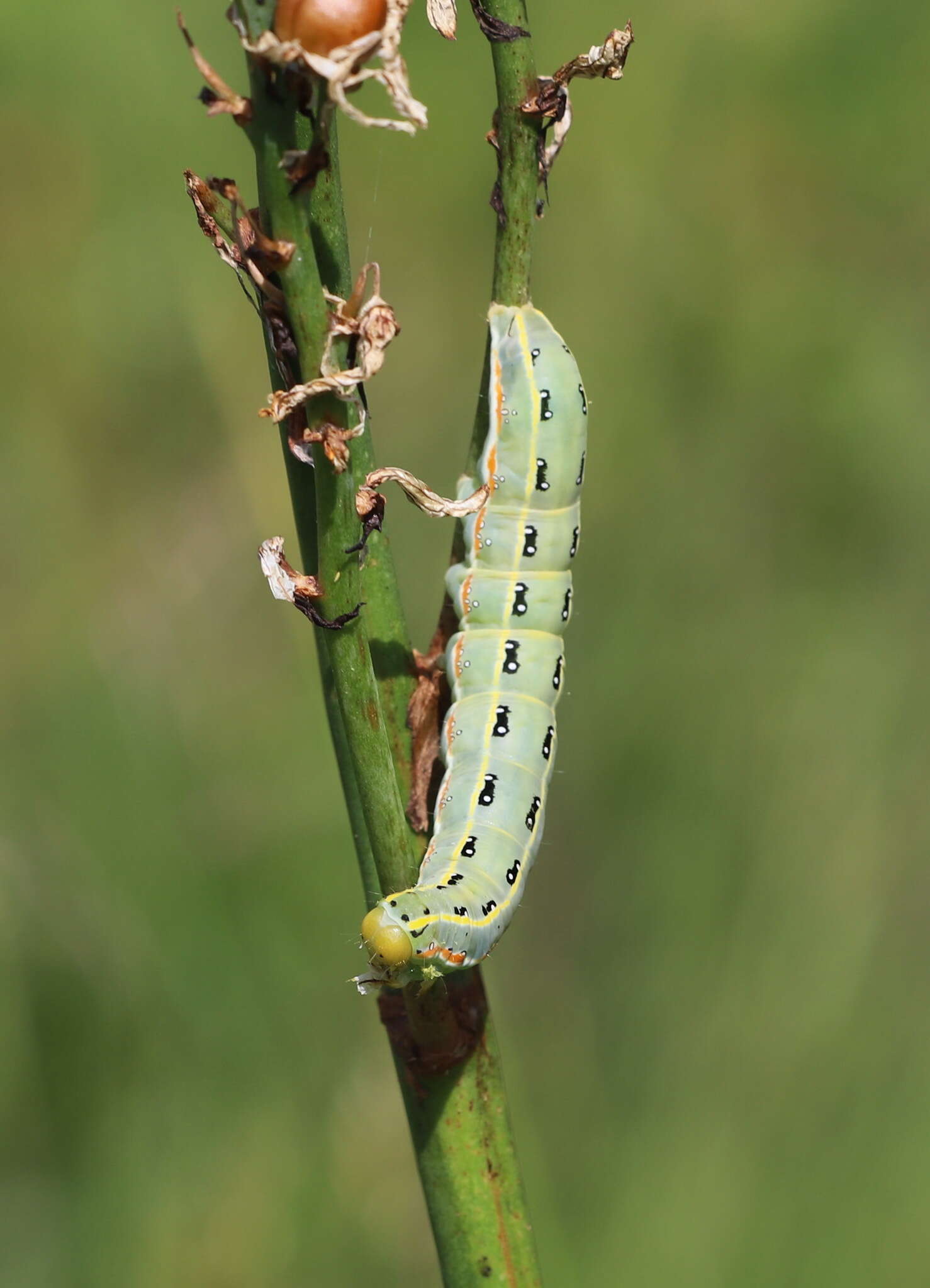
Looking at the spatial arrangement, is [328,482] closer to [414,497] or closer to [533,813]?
[414,497]

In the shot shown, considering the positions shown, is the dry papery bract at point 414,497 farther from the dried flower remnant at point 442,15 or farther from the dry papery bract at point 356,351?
the dried flower remnant at point 442,15

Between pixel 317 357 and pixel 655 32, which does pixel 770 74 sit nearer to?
pixel 655 32

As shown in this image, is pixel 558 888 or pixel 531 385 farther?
pixel 558 888

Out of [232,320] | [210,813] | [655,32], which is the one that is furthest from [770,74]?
[210,813]

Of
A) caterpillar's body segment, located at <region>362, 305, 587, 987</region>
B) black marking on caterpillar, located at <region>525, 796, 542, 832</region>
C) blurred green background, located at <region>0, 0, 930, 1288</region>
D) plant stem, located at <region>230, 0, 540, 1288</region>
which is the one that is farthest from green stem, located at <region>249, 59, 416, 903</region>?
blurred green background, located at <region>0, 0, 930, 1288</region>

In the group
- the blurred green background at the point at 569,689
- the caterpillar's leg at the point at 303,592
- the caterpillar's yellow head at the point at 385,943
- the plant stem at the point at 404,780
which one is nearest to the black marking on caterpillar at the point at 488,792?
the plant stem at the point at 404,780

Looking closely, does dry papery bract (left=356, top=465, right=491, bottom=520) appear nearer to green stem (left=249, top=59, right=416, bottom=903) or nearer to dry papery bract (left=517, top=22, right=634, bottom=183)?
green stem (left=249, top=59, right=416, bottom=903)
